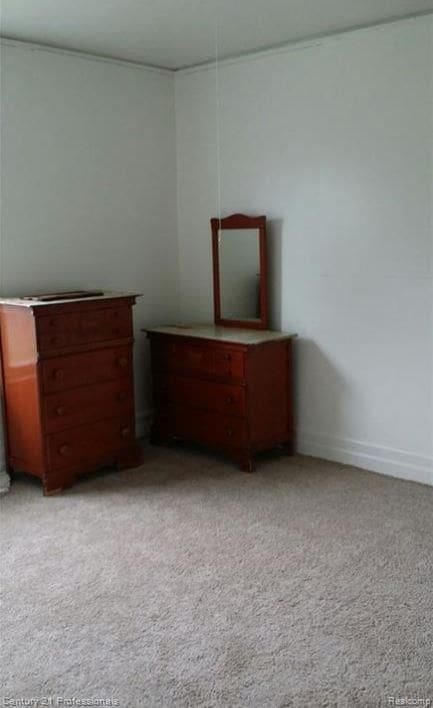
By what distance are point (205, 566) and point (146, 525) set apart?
49 cm

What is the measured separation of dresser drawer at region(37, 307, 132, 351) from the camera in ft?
12.0

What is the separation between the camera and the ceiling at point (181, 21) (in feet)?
10.9

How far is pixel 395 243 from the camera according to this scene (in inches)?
149

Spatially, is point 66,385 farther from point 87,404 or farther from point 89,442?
point 89,442

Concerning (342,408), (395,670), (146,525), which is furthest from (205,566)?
(342,408)

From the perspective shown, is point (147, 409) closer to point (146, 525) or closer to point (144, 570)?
point (146, 525)

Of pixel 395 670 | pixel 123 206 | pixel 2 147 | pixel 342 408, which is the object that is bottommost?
pixel 395 670

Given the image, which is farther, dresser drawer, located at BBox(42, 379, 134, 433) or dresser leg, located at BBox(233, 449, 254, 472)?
dresser leg, located at BBox(233, 449, 254, 472)

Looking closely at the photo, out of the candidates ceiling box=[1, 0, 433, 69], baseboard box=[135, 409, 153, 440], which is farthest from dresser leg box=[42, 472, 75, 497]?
ceiling box=[1, 0, 433, 69]

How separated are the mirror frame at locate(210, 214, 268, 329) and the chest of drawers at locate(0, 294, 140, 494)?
751 millimetres

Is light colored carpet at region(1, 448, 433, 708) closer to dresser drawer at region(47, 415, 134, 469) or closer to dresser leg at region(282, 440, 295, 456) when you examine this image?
dresser drawer at region(47, 415, 134, 469)

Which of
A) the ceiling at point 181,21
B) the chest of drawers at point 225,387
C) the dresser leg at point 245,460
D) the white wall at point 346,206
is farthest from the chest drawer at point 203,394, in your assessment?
the ceiling at point 181,21

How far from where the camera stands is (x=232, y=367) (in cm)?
402

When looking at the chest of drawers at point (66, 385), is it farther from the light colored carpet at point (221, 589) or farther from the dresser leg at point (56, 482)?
the light colored carpet at point (221, 589)
